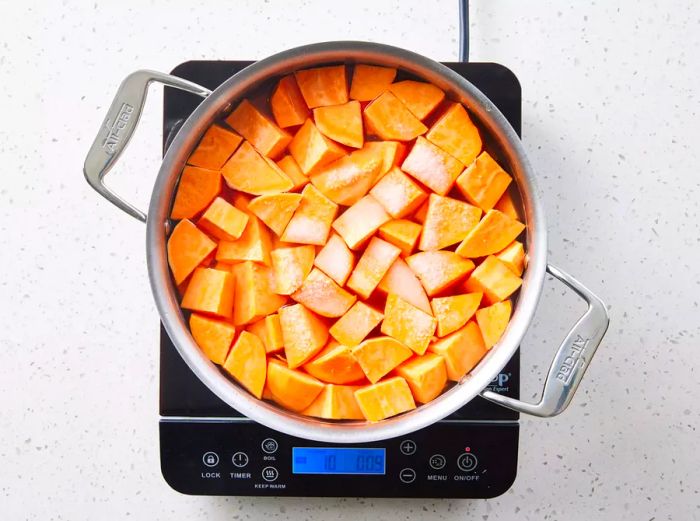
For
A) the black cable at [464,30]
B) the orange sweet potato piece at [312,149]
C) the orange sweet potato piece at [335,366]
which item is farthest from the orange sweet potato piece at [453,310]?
the black cable at [464,30]

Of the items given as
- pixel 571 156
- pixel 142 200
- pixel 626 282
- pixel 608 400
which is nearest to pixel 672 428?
pixel 608 400

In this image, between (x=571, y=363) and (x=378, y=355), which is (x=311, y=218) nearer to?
(x=378, y=355)

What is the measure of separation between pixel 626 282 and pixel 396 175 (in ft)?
1.32

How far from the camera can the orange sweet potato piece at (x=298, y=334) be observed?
83 cm

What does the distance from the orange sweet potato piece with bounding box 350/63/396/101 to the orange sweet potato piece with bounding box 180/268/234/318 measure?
277 mm

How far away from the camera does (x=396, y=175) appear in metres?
0.84

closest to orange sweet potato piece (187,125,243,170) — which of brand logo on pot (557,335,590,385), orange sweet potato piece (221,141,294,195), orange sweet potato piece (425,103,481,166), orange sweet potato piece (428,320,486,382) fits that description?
orange sweet potato piece (221,141,294,195)

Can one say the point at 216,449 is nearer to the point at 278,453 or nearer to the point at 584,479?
the point at 278,453

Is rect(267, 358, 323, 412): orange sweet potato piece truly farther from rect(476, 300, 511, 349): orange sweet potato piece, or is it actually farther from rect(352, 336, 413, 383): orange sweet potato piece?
rect(476, 300, 511, 349): orange sweet potato piece

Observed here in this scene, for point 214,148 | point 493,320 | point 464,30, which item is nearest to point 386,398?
point 493,320

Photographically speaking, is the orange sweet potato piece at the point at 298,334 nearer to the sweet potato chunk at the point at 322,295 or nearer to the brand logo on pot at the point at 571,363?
the sweet potato chunk at the point at 322,295

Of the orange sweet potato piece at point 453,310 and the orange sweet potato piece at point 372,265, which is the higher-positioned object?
the orange sweet potato piece at point 372,265

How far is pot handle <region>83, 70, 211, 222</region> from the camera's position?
0.76 metres

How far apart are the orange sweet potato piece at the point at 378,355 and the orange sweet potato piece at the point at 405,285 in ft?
0.18
